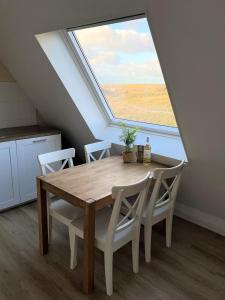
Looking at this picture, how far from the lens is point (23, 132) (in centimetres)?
315

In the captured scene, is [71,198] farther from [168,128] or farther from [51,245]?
[168,128]

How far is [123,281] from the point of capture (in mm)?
2002

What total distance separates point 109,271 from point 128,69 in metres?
1.86

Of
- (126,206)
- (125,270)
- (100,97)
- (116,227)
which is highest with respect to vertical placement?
(100,97)

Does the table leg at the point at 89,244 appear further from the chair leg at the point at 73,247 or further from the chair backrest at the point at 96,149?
the chair backrest at the point at 96,149

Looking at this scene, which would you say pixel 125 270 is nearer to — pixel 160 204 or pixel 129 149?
pixel 160 204

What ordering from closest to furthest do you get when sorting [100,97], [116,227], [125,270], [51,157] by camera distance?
1. [116,227]
2. [125,270]
3. [51,157]
4. [100,97]

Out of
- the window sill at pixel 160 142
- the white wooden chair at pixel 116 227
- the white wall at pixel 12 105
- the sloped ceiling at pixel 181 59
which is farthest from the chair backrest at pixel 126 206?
the white wall at pixel 12 105

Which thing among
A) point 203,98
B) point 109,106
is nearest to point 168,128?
point 109,106

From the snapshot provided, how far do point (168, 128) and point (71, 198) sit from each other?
55.8 inches

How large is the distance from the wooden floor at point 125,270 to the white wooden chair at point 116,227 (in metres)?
0.12

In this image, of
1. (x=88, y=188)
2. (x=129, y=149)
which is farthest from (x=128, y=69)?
(x=88, y=188)

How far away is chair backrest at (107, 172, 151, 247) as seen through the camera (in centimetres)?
169

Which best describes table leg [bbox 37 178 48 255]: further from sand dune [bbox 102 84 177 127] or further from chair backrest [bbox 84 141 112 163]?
sand dune [bbox 102 84 177 127]
